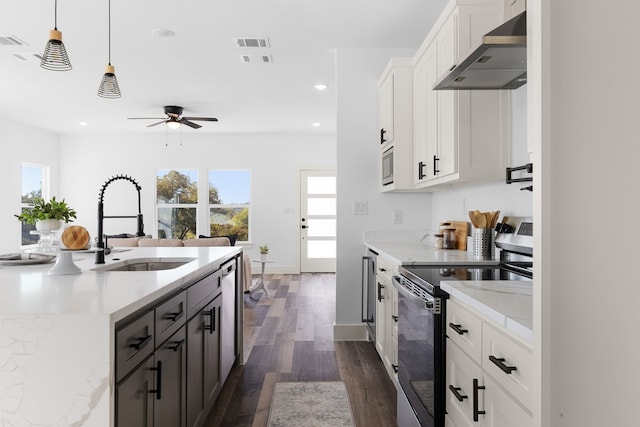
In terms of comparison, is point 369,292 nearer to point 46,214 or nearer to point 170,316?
point 170,316

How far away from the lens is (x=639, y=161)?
28.5 inches

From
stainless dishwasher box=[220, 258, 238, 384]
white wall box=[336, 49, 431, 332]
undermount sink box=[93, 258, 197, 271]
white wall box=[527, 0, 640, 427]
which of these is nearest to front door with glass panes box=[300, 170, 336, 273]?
white wall box=[336, 49, 431, 332]

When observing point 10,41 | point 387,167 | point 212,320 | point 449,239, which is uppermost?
point 10,41

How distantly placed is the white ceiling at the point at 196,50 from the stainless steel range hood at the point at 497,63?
1.35m

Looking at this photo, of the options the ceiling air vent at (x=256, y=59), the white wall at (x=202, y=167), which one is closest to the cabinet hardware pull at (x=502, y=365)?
the ceiling air vent at (x=256, y=59)

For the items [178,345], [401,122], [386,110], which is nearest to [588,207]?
[178,345]

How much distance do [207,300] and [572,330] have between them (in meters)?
1.75

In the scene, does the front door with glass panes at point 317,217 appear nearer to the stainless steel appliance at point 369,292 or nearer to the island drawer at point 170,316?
the stainless steel appliance at point 369,292

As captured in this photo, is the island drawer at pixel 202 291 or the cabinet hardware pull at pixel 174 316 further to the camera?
the island drawer at pixel 202 291

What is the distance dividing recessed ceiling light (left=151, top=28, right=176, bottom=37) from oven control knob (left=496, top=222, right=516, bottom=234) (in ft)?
9.53

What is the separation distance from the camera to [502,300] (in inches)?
52.0

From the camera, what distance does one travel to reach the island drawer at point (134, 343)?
3.79 feet

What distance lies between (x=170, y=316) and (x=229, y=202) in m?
6.76

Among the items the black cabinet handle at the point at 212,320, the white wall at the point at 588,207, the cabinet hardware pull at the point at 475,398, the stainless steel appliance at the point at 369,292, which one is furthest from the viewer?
the stainless steel appliance at the point at 369,292
